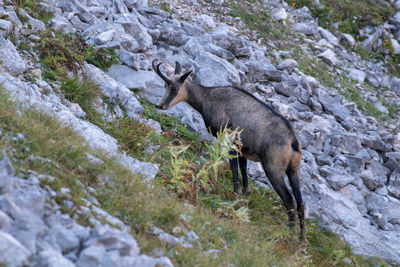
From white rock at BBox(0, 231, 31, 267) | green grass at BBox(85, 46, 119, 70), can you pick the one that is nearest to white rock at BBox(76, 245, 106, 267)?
white rock at BBox(0, 231, 31, 267)

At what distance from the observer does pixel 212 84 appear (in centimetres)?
1188

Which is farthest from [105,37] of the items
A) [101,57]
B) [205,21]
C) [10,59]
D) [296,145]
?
[296,145]

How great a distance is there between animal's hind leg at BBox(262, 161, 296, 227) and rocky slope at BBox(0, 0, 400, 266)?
4.76 feet

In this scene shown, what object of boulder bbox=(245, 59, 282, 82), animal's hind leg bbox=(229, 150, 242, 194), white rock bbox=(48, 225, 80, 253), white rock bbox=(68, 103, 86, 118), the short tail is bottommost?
animal's hind leg bbox=(229, 150, 242, 194)

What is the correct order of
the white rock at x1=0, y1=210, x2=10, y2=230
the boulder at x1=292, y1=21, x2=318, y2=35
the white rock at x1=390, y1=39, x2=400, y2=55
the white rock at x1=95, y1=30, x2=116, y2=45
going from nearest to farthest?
the white rock at x1=0, y1=210, x2=10, y2=230 → the white rock at x1=95, y1=30, x2=116, y2=45 → the boulder at x1=292, y1=21, x2=318, y2=35 → the white rock at x1=390, y1=39, x2=400, y2=55

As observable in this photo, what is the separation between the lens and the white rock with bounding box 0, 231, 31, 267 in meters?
3.08

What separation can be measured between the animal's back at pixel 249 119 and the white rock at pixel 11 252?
5.55 meters

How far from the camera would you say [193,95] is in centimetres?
1011

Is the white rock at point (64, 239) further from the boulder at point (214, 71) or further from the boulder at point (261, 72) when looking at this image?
the boulder at point (261, 72)

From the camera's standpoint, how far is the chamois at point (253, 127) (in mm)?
8062

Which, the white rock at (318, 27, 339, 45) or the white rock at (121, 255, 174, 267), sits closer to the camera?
the white rock at (121, 255, 174, 267)

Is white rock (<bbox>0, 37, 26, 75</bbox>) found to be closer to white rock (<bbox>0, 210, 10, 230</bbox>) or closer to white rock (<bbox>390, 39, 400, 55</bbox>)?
white rock (<bbox>0, 210, 10, 230</bbox>)

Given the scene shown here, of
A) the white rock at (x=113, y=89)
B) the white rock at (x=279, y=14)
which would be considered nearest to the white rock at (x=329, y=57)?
the white rock at (x=279, y=14)

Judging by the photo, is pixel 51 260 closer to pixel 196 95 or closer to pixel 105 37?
pixel 196 95
